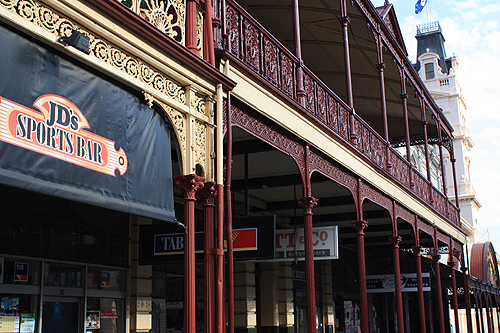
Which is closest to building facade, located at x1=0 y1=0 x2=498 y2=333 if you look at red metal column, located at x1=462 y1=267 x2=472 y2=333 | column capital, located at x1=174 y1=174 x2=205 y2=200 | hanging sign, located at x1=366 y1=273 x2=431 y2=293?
column capital, located at x1=174 y1=174 x2=205 y2=200

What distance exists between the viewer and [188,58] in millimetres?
7363

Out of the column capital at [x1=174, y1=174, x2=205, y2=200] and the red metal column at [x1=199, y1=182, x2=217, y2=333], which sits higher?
the column capital at [x1=174, y1=174, x2=205, y2=200]

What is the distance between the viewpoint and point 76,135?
225 inches

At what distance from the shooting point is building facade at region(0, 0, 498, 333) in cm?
563

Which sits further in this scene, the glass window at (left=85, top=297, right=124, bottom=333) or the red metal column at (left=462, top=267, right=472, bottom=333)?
the red metal column at (left=462, top=267, right=472, bottom=333)

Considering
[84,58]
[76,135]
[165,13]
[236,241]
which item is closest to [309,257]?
[236,241]

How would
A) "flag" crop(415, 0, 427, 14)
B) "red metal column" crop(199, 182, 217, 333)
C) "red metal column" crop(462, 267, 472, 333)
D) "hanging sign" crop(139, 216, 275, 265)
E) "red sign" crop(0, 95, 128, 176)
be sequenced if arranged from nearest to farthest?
"red sign" crop(0, 95, 128, 176) < "red metal column" crop(199, 182, 217, 333) < "hanging sign" crop(139, 216, 275, 265) < "red metal column" crop(462, 267, 472, 333) < "flag" crop(415, 0, 427, 14)

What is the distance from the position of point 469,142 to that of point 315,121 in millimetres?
63469

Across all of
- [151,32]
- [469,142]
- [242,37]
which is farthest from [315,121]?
[469,142]

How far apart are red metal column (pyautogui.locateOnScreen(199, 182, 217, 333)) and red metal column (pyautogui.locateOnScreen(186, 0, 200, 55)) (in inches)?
65.6

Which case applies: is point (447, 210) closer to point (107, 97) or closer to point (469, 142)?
point (107, 97)

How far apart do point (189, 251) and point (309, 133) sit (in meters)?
4.64

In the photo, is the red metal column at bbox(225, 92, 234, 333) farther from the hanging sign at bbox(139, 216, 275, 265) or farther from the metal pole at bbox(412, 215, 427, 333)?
the metal pole at bbox(412, 215, 427, 333)

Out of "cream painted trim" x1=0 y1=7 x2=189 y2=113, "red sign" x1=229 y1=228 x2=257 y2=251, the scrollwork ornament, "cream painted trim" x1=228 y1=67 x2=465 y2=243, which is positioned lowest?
"red sign" x1=229 y1=228 x2=257 y2=251
